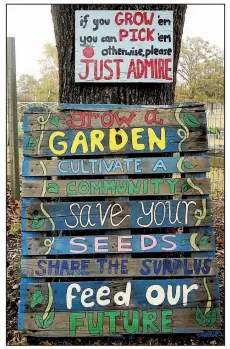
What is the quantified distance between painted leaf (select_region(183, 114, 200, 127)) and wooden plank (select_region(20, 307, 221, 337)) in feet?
5.02

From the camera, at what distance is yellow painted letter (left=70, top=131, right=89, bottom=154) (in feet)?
10.9

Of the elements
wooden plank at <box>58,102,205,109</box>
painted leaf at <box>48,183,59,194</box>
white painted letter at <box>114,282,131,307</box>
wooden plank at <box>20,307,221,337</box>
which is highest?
wooden plank at <box>58,102,205,109</box>

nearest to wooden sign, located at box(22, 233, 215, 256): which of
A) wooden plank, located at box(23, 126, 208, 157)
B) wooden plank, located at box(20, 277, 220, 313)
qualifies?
wooden plank, located at box(20, 277, 220, 313)

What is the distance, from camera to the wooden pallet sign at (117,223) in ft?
10.8

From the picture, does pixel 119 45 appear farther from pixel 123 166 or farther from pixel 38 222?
pixel 38 222

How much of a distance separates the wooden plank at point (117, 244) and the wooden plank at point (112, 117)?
0.91m

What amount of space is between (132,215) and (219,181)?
4531 millimetres

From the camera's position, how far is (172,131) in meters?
3.32

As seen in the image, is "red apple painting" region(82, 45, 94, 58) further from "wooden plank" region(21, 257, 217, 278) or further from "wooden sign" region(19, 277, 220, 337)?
"wooden sign" region(19, 277, 220, 337)

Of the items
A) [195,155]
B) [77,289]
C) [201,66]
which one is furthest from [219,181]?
[77,289]

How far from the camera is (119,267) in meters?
3.31

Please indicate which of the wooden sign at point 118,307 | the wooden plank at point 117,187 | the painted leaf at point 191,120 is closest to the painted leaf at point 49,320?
the wooden sign at point 118,307

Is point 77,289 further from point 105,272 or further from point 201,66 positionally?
point 201,66

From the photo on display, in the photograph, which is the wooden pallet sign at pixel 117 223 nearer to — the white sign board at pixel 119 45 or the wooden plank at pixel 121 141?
the wooden plank at pixel 121 141
